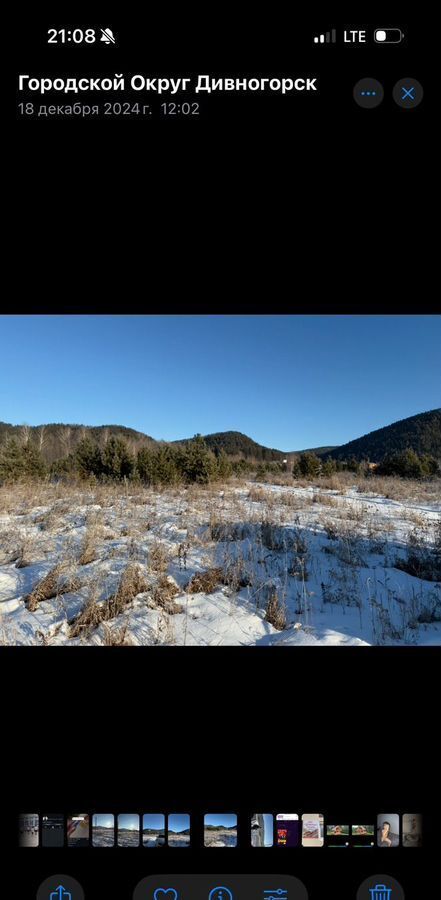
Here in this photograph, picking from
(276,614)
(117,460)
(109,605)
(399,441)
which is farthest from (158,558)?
(399,441)

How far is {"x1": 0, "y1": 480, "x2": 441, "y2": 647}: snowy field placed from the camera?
1823 millimetres

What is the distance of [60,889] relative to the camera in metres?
1.00

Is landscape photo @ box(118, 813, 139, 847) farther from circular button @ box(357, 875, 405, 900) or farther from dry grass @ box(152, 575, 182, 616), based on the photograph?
dry grass @ box(152, 575, 182, 616)

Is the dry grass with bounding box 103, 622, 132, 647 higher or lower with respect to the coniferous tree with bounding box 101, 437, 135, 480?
lower

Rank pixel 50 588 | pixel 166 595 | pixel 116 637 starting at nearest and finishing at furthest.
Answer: pixel 116 637, pixel 166 595, pixel 50 588
